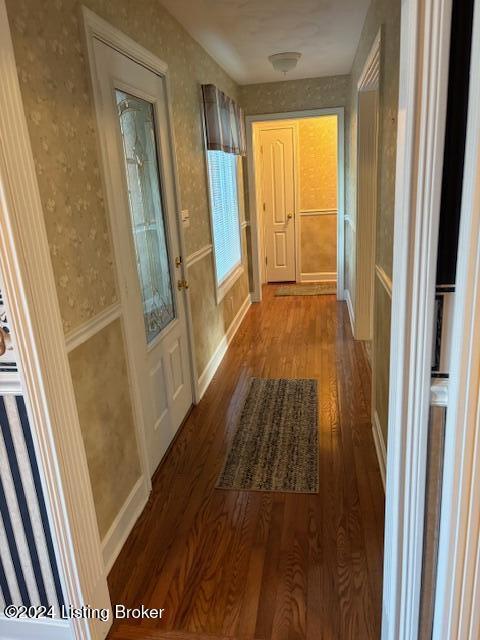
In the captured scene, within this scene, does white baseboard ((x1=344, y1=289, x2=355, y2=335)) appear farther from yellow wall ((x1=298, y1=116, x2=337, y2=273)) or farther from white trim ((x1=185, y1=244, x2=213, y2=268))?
white trim ((x1=185, y1=244, x2=213, y2=268))

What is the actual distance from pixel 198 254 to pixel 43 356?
2009 millimetres

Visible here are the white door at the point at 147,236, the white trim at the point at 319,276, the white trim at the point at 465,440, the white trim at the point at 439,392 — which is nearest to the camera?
the white trim at the point at 465,440

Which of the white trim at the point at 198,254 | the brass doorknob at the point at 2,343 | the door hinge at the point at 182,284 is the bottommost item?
the door hinge at the point at 182,284

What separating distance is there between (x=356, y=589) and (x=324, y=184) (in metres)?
5.30

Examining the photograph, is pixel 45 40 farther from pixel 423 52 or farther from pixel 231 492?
pixel 231 492

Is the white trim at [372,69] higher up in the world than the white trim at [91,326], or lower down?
higher up

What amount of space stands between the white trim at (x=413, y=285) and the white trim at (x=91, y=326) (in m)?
1.04

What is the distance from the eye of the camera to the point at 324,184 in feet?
20.0

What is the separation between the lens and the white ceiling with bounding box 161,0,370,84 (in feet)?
8.48

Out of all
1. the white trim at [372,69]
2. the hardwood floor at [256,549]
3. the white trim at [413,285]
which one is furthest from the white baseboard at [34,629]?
the white trim at [372,69]

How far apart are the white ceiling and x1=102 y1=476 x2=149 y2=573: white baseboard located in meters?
2.54

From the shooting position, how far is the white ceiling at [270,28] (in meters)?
2.58

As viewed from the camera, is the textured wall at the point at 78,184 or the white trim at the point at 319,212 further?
the white trim at the point at 319,212

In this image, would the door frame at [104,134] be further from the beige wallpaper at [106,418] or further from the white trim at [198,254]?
the white trim at [198,254]
